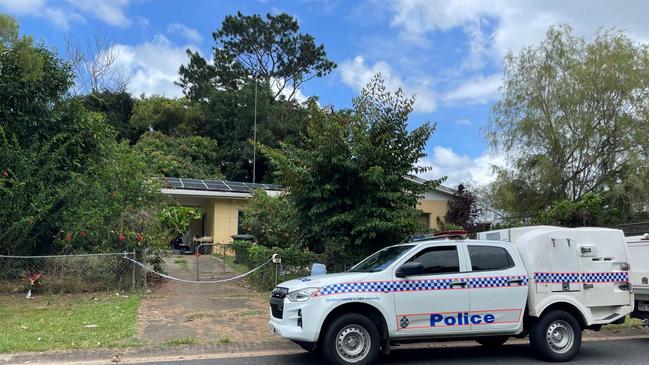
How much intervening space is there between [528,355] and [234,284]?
864 centimetres

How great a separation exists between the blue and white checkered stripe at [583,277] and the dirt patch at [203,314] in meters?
4.54

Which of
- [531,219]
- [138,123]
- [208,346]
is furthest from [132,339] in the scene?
[138,123]

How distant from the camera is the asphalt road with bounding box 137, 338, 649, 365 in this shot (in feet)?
26.7

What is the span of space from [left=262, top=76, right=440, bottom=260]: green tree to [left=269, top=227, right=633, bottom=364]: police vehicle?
13.3 ft

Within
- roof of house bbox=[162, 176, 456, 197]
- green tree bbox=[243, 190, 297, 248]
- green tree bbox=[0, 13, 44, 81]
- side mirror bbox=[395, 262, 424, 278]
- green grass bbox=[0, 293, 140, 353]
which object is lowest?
green grass bbox=[0, 293, 140, 353]

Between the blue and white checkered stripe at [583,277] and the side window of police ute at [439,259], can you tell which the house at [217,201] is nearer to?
the side window of police ute at [439,259]

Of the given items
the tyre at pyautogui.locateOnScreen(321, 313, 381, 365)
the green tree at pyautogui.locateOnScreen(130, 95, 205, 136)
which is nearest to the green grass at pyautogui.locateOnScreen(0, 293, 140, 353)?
the tyre at pyautogui.locateOnScreen(321, 313, 381, 365)

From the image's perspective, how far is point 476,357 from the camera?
859 cm

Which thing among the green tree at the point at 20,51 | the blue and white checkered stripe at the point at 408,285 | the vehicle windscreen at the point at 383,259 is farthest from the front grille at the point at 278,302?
the green tree at the point at 20,51

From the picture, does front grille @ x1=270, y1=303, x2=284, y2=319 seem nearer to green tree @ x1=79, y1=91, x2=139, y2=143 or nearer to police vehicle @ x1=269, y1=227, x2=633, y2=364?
police vehicle @ x1=269, y1=227, x2=633, y2=364

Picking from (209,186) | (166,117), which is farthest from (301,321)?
(166,117)

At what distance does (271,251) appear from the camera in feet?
45.9

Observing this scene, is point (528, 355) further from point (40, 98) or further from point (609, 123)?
point (609, 123)

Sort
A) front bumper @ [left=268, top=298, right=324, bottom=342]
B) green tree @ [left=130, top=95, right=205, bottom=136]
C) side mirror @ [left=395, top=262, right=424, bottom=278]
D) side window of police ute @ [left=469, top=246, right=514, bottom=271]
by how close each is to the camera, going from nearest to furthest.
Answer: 1. front bumper @ [left=268, top=298, right=324, bottom=342]
2. side mirror @ [left=395, top=262, right=424, bottom=278]
3. side window of police ute @ [left=469, top=246, right=514, bottom=271]
4. green tree @ [left=130, top=95, right=205, bottom=136]
